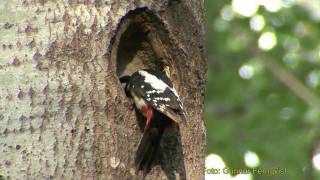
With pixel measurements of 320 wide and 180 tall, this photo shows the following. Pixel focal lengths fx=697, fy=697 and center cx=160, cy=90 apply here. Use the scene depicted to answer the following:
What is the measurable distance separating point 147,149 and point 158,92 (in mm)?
353

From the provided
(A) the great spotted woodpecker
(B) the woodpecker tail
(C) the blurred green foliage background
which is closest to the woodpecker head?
(A) the great spotted woodpecker

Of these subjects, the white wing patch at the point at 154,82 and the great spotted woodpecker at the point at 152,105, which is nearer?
the great spotted woodpecker at the point at 152,105

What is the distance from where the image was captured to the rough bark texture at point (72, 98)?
9.41 ft

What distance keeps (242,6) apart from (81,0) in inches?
206

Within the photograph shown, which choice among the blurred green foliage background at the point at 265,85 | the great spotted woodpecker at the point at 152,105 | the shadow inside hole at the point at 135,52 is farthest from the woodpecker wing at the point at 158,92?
the blurred green foliage background at the point at 265,85

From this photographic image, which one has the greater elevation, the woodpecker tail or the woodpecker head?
the woodpecker head

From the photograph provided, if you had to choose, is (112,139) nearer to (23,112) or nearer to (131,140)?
(131,140)

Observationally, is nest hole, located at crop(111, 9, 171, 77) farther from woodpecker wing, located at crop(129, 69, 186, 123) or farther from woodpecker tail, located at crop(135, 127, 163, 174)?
woodpecker tail, located at crop(135, 127, 163, 174)

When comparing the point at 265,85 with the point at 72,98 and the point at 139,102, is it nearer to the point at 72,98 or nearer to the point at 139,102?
the point at 139,102

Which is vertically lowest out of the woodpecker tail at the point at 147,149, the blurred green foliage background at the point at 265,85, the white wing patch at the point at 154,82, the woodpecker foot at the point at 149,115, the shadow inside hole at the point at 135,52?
the woodpecker tail at the point at 147,149

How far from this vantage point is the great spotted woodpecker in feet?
10.2

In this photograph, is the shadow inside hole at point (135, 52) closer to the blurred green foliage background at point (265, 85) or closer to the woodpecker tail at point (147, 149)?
the woodpecker tail at point (147, 149)

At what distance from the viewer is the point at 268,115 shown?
739 centimetres

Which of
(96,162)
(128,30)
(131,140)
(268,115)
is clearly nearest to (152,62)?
(128,30)
